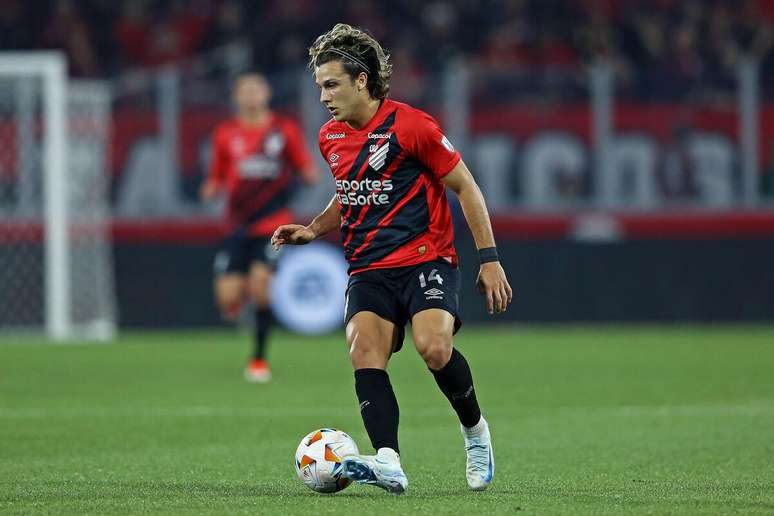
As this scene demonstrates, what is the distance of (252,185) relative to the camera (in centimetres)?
1182

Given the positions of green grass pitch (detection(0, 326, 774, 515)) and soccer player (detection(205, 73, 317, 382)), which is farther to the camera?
soccer player (detection(205, 73, 317, 382))

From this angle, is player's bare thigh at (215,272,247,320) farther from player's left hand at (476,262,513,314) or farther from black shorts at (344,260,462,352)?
player's left hand at (476,262,513,314)

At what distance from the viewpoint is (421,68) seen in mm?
17969

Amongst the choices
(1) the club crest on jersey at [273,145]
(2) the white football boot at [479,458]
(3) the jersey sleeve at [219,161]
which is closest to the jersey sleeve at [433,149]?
(2) the white football boot at [479,458]

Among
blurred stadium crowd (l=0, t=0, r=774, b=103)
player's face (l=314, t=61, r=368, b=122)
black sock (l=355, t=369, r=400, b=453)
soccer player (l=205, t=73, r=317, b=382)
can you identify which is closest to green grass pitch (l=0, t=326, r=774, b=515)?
black sock (l=355, t=369, r=400, b=453)

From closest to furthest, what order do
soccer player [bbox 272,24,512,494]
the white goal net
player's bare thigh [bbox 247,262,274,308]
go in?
soccer player [bbox 272,24,512,494] < player's bare thigh [bbox 247,262,274,308] < the white goal net

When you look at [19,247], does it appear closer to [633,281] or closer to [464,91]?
[464,91]

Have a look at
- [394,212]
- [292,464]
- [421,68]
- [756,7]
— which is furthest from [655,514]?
[756,7]

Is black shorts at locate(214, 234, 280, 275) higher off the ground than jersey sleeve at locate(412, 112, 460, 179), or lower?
lower

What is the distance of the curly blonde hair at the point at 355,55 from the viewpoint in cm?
576

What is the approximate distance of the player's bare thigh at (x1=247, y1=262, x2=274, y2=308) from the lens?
37.8 ft

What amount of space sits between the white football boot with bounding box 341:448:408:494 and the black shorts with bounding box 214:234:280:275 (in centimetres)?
641

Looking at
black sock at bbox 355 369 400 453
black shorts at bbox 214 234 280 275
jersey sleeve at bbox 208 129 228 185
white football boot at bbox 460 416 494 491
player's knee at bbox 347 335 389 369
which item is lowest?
white football boot at bbox 460 416 494 491

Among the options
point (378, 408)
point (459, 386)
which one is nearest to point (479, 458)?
point (459, 386)
